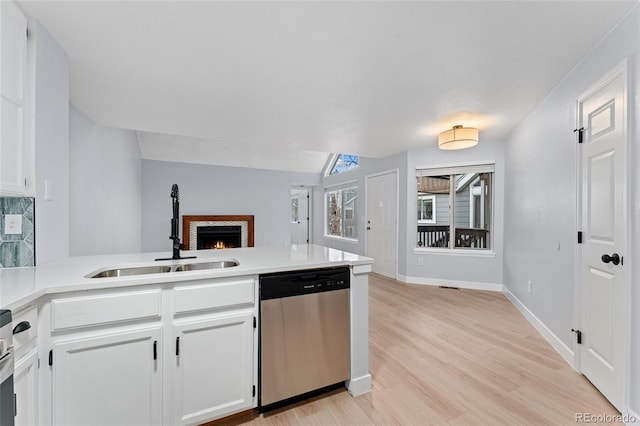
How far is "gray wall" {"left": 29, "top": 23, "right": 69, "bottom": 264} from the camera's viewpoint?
5.39 ft

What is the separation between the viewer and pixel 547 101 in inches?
108

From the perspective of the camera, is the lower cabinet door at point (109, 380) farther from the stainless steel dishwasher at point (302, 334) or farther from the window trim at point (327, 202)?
the window trim at point (327, 202)

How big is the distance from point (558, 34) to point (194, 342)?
2894 millimetres

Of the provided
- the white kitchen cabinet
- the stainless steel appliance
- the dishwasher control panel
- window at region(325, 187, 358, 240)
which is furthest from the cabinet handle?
window at region(325, 187, 358, 240)

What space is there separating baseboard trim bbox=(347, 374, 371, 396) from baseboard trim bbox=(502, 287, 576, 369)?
1.67 meters

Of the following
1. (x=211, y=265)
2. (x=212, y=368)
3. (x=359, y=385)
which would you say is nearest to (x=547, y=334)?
(x=359, y=385)

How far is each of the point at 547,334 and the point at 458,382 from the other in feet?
4.38

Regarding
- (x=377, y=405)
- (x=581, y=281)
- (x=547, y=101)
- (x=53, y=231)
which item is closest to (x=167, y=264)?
(x=53, y=231)

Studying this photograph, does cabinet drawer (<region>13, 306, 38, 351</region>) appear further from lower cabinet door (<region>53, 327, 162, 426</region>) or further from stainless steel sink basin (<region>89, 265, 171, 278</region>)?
stainless steel sink basin (<region>89, 265, 171, 278</region>)

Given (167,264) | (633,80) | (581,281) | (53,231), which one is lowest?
(581,281)

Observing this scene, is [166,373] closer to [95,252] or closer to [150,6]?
[150,6]

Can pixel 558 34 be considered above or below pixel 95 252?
above

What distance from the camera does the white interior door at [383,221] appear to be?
17.1ft

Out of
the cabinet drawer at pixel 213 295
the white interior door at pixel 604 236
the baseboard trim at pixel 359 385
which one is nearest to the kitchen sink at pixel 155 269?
the cabinet drawer at pixel 213 295
